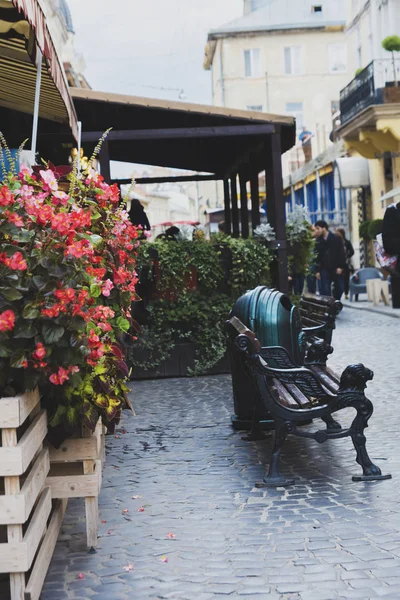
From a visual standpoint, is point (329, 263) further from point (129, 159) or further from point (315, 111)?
point (315, 111)

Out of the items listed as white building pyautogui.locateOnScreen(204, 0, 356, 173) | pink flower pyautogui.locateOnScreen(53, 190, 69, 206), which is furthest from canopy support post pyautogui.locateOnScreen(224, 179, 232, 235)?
white building pyautogui.locateOnScreen(204, 0, 356, 173)

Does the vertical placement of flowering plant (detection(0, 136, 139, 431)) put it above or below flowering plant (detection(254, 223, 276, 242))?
below

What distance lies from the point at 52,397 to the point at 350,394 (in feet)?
7.21

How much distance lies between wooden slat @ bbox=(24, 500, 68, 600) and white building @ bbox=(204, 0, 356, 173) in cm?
5903

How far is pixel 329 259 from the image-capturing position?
20.3 metres

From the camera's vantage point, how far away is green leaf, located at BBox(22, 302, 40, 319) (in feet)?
14.0

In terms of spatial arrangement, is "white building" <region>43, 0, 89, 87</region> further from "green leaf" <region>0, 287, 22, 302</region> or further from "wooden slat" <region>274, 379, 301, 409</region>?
"green leaf" <region>0, 287, 22, 302</region>

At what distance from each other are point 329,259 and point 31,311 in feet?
53.8

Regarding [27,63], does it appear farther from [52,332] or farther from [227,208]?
[227,208]

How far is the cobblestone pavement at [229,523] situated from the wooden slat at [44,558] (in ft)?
0.44

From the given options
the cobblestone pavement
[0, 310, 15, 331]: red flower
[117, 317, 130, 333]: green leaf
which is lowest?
the cobblestone pavement

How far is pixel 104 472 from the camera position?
7.02 meters

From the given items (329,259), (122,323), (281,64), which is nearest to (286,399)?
(122,323)

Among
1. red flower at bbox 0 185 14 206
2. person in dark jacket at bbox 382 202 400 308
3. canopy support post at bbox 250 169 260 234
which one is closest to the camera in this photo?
red flower at bbox 0 185 14 206
